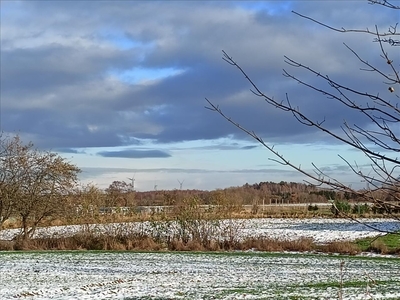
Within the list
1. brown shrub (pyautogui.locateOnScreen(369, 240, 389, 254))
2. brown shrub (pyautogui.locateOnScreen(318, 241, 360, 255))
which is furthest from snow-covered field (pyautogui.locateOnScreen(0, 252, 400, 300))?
brown shrub (pyautogui.locateOnScreen(369, 240, 389, 254))

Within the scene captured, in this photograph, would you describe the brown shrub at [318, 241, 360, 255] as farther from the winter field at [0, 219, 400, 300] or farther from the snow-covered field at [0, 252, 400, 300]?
the snow-covered field at [0, 252, 400, 300]

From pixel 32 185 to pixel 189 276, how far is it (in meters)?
16.8

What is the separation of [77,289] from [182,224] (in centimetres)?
1465

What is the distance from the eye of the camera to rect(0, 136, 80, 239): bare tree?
3077cm

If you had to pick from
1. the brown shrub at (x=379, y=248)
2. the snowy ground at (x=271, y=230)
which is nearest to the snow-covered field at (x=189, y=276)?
the brown shrub at (x=379, y=248)

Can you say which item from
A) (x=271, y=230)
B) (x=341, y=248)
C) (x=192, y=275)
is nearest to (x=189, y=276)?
(x=192, y=275)

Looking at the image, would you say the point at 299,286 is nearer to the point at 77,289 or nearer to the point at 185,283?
the point at 185,283

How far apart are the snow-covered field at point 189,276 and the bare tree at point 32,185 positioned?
566 centimetres

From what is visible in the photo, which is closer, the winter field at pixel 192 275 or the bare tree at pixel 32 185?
the winter field at pixel 192 275

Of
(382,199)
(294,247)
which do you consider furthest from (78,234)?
(382,199)

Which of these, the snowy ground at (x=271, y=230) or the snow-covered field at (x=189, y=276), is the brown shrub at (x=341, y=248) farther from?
the snow-covered field at (x=189, y=276)

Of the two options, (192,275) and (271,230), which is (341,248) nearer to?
(271,230)

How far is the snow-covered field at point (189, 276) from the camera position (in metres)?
12.8

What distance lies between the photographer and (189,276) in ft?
54.4
